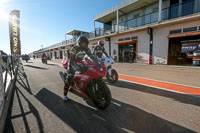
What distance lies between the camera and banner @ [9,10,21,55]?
13803mm

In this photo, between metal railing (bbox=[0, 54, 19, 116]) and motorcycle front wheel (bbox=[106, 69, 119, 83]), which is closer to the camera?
metal railing (bbox=[0, 54, 19, 116])

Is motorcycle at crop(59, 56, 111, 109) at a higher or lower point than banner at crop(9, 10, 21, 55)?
lower

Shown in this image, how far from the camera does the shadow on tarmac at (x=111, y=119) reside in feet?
5.65

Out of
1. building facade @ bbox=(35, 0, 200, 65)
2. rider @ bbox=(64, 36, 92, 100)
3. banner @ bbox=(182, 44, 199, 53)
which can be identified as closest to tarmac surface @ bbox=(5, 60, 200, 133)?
rider @ bbox=(64, 36, 92, 100)

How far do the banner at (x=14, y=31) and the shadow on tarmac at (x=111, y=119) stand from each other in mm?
16121

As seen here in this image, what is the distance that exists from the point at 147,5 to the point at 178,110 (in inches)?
625

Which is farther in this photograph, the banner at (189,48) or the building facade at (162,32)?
the banner at (189,48)

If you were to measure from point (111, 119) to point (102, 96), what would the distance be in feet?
1.74

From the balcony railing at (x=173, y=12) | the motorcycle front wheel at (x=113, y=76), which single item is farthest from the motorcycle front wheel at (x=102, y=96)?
the balcony railing at (x=173, y=12)

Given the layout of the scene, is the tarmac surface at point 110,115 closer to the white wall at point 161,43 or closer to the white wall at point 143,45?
the white wall at point 161,43

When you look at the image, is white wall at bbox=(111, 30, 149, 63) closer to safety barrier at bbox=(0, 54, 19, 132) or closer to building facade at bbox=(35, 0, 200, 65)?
building facade at bbox=(35, 0, 200, 65)

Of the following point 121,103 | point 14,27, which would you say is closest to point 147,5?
point 121,103

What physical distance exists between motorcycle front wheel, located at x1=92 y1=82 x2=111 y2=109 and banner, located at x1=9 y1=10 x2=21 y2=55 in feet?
55.2

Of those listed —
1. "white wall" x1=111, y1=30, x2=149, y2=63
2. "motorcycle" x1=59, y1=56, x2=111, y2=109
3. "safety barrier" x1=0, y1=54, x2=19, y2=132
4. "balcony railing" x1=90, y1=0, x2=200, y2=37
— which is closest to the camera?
"safety barrier" x1=0, y1=54, x2=19, y2=132
